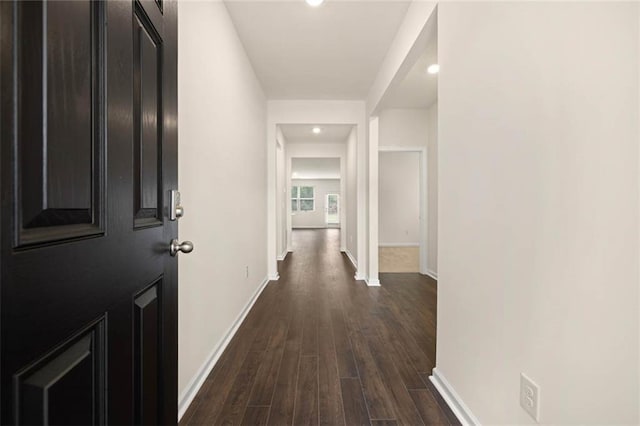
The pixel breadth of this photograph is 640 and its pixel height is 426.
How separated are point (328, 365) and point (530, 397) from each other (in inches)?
47.4

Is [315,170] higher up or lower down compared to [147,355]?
higher up

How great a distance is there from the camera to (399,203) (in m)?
7.50

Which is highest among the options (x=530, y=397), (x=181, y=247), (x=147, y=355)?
(x=181, y=247)

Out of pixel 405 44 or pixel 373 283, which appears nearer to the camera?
pixel 405 44

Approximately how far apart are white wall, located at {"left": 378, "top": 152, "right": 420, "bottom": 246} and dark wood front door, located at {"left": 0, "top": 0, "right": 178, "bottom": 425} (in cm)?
692

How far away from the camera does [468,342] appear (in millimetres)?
1396

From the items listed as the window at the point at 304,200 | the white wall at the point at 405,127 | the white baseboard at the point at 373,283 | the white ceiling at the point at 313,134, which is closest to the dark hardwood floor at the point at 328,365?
the white baseboard at the point at 373,283

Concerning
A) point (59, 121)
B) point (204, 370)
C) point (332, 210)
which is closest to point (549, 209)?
point (59, 121)

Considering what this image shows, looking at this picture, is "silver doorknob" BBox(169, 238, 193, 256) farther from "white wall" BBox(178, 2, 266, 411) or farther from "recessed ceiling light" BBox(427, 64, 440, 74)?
"recessed ceiling light" BBox(427, 64, 440, 74)

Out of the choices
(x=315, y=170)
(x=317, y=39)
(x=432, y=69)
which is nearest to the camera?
(x=317, y=39)

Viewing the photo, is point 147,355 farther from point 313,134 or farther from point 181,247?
point 313,134

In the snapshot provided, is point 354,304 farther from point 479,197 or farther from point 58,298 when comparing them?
point 58,298

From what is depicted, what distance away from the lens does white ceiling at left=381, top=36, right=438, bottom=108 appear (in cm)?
315

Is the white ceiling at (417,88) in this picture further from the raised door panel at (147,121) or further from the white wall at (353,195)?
the raised door panel at (147,121)
